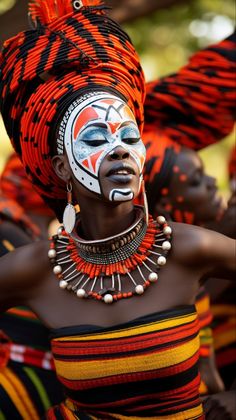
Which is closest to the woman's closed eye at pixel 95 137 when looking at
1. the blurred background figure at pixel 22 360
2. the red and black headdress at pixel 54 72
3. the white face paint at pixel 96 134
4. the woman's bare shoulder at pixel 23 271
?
the white face paint at pixel 96 134

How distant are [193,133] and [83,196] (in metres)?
1.59

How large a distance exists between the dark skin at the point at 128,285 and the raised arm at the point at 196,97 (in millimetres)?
1467

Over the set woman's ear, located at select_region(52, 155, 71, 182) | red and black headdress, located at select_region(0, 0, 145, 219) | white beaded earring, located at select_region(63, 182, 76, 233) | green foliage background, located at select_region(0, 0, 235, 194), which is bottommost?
green foliage background, located at select_region(0, 0, 235, 194)

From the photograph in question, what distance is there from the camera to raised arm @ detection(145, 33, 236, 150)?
4.49 meters

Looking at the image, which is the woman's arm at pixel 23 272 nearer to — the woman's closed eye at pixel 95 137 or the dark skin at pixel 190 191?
the woman's closed eye at pixel 95 137

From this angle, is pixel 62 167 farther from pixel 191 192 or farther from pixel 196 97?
pixel 196 97

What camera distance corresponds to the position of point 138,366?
2.94 meters

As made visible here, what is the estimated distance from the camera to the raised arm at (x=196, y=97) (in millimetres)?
4492

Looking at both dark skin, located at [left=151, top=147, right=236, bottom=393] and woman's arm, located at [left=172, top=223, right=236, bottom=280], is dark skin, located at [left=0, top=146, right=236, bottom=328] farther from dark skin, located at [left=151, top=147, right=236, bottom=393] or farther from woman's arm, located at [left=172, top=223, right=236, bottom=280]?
dark skin, located at [left=151, top=147, right=236, bottom=393]

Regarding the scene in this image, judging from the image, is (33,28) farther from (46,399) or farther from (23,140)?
(46,399)

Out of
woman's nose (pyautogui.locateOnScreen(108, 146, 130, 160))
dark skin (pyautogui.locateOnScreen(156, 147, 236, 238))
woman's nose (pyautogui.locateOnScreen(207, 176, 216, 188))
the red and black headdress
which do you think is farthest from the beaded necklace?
woman's nose (pyautogui.locateOnScreen(207, 176, 216, 188))

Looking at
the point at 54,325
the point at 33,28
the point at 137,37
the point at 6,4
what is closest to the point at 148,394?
the point at 54,325

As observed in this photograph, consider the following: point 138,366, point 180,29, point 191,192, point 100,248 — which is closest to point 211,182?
point 191,192

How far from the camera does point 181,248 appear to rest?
10.0 ft
